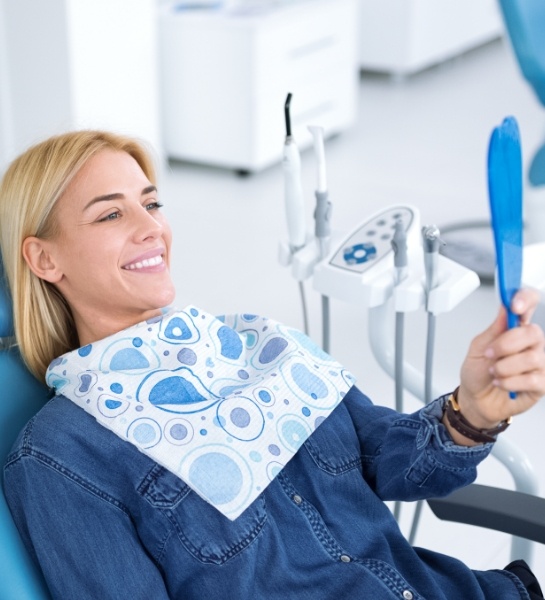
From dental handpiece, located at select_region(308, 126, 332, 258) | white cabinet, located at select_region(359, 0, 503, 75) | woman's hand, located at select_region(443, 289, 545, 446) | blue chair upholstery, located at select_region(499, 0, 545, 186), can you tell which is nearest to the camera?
woman's hand, located at select_region(443, 289, 545, 446)

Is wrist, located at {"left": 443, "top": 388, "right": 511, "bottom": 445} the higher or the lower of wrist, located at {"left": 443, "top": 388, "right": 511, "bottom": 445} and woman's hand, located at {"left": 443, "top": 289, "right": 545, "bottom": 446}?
the lower

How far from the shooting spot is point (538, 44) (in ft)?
8.95

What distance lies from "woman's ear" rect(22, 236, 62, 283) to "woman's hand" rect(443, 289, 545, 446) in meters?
0.59

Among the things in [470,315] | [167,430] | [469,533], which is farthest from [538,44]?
[167,430]

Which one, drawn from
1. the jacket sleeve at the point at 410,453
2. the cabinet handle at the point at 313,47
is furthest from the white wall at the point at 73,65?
the jacket sleeve at the point at 410,453

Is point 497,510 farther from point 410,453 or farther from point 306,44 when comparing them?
point 306,44

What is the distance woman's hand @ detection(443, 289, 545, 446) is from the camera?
1.05 meters

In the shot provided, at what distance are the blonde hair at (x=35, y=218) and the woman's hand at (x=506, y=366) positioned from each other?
60 centimetres

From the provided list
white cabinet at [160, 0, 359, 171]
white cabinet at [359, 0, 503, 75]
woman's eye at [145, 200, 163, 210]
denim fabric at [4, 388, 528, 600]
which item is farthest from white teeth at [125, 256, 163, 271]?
white cabinet at [359, 0, 503, 75]

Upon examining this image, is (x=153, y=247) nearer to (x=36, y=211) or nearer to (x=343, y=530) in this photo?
(x=36, y=211)

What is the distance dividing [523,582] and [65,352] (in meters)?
0.70

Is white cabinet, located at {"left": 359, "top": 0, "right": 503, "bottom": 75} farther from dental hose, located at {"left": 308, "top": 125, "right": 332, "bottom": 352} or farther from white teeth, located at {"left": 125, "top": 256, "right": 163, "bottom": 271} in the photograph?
white teeth, located at {"left": 125, "top": 256, "right": 163, "bottom": 271}

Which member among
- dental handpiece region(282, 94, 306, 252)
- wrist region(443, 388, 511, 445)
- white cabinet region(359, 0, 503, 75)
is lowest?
white cabinet region(359, 0, 503, 75)

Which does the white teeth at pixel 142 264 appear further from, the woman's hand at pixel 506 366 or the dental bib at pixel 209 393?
the woman's hand at pixel 506 366
